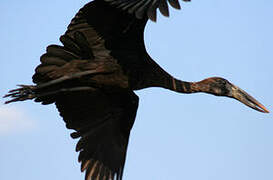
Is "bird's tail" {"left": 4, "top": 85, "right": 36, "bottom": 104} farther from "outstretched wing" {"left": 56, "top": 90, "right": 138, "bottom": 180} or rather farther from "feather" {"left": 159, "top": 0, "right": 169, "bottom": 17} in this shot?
"feather" {"left": 159, "top": 0, "right": 169, "bottom": 17}

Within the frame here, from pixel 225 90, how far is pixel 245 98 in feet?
1.06

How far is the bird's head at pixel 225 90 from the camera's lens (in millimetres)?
9383

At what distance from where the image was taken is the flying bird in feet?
27.1

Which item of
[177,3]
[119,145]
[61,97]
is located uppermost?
[177,3]

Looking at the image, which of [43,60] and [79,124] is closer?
[43,60]

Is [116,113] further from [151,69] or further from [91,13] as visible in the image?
[91,13]

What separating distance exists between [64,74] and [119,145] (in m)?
1.59

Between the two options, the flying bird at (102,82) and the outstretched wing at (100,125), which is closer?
the flying bird at (102,82)

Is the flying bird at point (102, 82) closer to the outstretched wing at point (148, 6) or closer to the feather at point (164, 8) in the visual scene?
the outstretched wing at point (148, 6)

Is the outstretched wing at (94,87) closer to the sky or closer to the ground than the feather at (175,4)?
closer to the ground

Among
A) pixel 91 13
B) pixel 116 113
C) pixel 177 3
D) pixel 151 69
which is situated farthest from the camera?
pixel 116 113

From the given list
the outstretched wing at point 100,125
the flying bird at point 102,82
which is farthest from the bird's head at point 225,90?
the outstretched wing at point 100,125

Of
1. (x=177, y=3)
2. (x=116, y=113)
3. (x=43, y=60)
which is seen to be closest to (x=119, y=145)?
(x=116, y=113)

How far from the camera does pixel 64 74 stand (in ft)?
27.8
